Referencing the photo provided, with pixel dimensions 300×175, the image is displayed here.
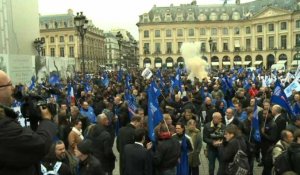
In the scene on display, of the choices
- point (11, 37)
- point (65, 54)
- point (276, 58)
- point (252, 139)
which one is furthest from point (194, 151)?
point (65, 54)

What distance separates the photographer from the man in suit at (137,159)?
645 centimetres

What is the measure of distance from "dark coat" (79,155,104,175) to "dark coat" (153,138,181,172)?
1498mm

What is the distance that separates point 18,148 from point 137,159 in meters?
3.93

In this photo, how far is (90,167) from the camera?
5.39m

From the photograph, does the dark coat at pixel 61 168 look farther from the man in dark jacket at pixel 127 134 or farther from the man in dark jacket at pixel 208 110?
the man in dark jacket at pixel 208 110

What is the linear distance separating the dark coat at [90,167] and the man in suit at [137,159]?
1.07 metres

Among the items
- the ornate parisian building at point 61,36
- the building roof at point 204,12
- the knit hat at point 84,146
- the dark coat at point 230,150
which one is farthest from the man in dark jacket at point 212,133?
the ornate parisian building at point 61,36

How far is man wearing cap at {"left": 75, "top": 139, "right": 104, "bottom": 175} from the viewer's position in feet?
17.6

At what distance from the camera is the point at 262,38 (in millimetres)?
88562

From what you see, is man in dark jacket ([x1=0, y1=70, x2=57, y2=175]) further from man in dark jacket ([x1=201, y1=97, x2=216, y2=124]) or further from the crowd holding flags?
man in dark jacket ([x1=201, y1=97, x2=216, y2=124])

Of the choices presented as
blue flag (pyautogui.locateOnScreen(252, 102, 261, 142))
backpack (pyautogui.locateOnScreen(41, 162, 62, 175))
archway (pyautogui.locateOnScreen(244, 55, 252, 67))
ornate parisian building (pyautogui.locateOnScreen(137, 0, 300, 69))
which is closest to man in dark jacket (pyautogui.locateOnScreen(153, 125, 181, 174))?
backpack (pyautogui.locateOnScreen(41, 162, 62, 175))

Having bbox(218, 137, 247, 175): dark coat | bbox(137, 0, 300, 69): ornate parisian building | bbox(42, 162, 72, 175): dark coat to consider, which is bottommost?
bbox(218, 137, 247, 175): dark coat

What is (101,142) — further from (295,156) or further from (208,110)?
(208,110)

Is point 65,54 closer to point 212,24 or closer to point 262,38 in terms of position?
point 212,24
